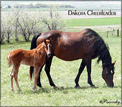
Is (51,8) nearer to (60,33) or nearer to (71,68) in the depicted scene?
(71,68)

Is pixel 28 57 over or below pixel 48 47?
below

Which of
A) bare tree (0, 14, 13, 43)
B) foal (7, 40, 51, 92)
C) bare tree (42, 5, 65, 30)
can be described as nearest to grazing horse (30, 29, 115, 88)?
foal (7, 40, 51, 92)

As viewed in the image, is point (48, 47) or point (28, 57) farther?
point (28, 57)

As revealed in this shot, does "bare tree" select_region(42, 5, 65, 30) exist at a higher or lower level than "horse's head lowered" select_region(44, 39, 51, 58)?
lower

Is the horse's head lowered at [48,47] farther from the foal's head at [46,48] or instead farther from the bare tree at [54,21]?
the bare tree at [54,21]

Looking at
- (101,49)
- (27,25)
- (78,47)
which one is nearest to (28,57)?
(78,47)

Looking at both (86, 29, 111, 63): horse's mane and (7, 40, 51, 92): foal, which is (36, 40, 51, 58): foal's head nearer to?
(7, 40, 51, 92): foal

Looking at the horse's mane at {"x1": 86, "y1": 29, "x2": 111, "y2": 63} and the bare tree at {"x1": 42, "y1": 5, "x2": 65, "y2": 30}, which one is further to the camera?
the bare tree at {"x1": 42, "y1": 5, "x2": 65, "y2": 30}

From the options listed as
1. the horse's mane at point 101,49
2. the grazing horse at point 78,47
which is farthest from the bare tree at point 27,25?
the horse's mane at point 101,49

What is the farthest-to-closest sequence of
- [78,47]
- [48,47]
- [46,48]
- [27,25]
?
[27,25], [78,47], [46,48], [48,47]

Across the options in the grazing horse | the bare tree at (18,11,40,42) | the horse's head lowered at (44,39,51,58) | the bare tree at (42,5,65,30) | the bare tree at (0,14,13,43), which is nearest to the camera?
the horse's head lowered at (44,39,51,58)

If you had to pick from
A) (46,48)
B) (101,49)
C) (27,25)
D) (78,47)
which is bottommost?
(27,25)

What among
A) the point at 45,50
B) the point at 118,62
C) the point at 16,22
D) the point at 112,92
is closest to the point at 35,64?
the point at 45,50

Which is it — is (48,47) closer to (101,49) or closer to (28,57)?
(28,57)
